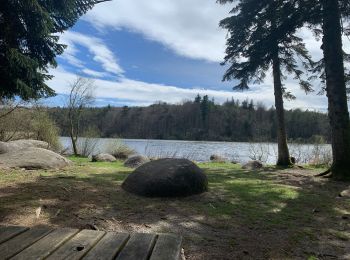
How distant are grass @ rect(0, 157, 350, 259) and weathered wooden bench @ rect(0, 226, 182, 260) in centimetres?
199

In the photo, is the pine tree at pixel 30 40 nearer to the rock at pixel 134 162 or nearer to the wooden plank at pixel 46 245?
the wooden plank at pixel 46 245

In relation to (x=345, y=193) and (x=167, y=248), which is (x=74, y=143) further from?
(x=167, y=248)

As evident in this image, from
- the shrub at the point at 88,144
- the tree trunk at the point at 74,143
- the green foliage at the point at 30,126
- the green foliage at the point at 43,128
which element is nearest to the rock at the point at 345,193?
the green foliage at the point at 30,126

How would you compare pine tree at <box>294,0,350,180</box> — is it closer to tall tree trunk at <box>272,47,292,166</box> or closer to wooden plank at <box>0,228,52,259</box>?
tall tree trunk at <box>272,47,292,166</box>

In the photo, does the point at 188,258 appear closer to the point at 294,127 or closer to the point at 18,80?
the point at 18,80

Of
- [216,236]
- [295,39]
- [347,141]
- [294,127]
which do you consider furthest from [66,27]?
[294,127]

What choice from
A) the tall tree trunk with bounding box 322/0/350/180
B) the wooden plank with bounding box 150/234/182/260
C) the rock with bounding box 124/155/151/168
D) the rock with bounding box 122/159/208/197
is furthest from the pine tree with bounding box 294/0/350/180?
the wooden plank with bounding box 150/234/182/260

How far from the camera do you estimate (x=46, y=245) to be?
2.25 meters

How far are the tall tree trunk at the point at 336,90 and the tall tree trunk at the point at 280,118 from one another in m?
5.31

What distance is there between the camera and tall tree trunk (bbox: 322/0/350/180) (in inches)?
453

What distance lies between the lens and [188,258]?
4195mm

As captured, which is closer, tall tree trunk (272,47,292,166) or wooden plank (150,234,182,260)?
wooden plank (150,234,182,260)

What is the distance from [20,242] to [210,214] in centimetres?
435

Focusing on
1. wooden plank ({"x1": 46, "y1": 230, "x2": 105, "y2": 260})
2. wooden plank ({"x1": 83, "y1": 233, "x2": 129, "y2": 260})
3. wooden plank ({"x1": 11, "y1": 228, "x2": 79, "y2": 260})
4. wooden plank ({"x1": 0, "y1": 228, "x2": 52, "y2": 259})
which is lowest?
wooden plank ({"x1": 83, "y1": 233, "x2": 129, "y2": 260})
